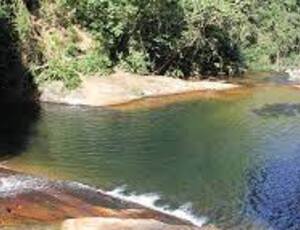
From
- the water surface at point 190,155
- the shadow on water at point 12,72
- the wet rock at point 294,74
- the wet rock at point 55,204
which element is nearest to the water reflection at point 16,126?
the water surface at point 190,155

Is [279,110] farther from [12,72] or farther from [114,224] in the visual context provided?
[114,224]

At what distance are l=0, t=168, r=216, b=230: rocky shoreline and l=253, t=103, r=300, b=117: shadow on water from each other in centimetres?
1930

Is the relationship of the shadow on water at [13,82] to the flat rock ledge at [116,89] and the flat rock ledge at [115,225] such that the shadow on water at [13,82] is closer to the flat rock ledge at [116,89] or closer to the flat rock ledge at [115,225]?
the flat rock ledge at [116,89]

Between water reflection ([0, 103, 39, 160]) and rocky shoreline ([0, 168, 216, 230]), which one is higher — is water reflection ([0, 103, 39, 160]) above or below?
below

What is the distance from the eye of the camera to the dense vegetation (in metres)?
44.6

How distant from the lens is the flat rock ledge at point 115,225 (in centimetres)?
1828

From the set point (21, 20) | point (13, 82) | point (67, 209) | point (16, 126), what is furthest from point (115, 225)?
point (21, 20)

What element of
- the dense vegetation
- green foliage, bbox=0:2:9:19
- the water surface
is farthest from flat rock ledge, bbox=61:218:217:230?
green foliage, bbox=0:2:9:19

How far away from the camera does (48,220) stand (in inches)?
745

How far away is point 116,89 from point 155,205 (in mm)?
22181

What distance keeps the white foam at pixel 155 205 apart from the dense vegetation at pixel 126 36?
20407 millimetres

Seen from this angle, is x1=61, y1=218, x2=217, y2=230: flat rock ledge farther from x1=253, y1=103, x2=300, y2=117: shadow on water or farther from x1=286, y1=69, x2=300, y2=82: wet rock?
x1=286, y1=69, x2=300, y2=82: wet rock

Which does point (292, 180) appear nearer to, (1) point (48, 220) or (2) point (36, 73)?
(1) point (48, 220)

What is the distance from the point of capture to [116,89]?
144ft
